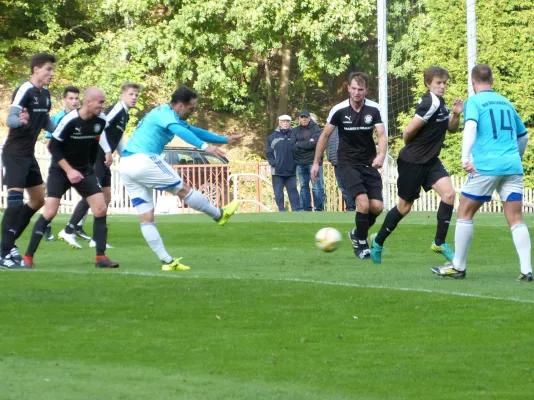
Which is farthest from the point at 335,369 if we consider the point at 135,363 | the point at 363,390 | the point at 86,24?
the point at 86,24

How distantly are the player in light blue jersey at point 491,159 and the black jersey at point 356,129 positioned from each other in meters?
2.46

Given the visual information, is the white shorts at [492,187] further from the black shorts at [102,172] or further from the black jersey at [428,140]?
the black shorts at [102,172]

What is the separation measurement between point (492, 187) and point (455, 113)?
1.19m

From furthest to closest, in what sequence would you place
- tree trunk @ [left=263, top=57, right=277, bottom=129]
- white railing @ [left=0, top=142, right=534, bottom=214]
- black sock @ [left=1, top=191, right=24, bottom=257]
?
tree trunk @ [left=263, top=57, right=277, bottom=129], white railing @ [left=0, top=142, right=534, bottom=214], black sock @ [left=1, top=191, right=24, bottom=257]

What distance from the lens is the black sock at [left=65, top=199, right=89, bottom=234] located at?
54.0ft

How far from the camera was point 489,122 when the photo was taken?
11141mm

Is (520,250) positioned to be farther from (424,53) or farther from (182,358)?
(424,53)

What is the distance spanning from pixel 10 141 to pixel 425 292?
4.77 metres

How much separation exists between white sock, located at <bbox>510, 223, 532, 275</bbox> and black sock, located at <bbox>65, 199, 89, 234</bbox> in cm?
683

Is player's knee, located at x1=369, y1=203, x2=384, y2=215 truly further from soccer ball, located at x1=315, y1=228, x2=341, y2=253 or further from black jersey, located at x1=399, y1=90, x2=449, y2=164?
black jersey, located at x1=399, y1=90, x2=449, y2=164

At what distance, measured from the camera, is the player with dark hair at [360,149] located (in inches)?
536

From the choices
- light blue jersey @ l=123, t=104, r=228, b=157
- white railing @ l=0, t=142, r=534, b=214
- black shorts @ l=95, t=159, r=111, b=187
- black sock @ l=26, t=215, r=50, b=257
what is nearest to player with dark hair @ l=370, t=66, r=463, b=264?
light blue jersey @ l=123, t=104, r=228, b=157

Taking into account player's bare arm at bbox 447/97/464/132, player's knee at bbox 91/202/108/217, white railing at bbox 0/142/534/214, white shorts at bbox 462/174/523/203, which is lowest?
white railing at bbox 0/142/534/214

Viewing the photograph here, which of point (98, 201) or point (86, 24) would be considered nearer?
point (98, 201)
